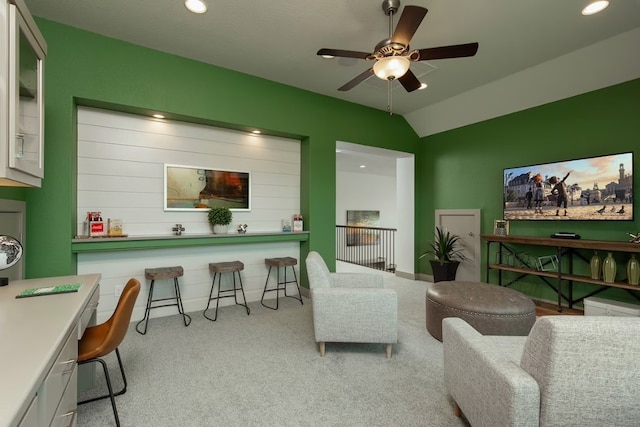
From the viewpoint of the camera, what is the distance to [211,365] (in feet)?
7.95

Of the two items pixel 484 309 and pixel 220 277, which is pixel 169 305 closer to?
pixel 220 277

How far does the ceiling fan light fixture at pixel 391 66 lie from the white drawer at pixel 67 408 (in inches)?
106

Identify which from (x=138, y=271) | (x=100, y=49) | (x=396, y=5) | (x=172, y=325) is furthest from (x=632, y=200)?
(x=100, y=49)

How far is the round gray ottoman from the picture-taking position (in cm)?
253

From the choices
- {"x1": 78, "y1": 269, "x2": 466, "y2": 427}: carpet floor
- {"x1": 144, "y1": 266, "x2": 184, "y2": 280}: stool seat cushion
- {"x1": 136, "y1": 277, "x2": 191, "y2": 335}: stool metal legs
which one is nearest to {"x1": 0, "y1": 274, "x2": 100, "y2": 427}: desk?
{"x1": 78, "y1": 269, "x2": 466, "y2": 427}: carpet floor

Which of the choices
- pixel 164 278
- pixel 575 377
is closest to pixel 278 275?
pixel 164 278

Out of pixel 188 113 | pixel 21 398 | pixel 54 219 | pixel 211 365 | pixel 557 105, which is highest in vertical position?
pixel 557 105

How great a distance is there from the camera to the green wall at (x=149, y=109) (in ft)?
9.14

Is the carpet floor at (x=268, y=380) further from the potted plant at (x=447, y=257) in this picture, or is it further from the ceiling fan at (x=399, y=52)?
Result: the ceiling fan at (x=399, y=52)

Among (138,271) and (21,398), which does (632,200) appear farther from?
(138,271)

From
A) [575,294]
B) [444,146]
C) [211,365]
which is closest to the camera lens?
[211,365]

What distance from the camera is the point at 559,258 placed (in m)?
3.51

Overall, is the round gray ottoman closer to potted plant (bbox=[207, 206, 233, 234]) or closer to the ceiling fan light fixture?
the ceiling fan light fixture

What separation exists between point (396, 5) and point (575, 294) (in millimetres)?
3978
